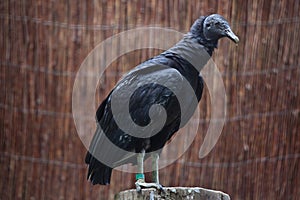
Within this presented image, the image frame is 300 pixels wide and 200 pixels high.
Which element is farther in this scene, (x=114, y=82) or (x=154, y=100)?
(x=114, y=82)

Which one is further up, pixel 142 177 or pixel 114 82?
pixel 114 82

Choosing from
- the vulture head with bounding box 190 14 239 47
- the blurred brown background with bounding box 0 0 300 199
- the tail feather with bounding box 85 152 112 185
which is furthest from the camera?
the blurred brown background with bounding box 0 0 300 199

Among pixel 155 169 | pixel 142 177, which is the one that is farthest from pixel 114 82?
pixel 142 177

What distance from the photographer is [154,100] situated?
2297 millimetres

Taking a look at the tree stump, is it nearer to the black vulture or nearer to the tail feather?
the black vulture

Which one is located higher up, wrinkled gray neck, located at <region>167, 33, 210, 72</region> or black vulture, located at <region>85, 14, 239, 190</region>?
wrinkled gray neck, located at <region>167, 33, 210, 72</region>

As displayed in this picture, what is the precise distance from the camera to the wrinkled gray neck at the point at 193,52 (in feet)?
7.61

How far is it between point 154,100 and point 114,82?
50.5 inches

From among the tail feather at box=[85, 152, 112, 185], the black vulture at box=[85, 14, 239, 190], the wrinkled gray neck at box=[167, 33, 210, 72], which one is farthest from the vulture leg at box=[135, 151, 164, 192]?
the wrinkled gray neck at box=[167, 33, 210, 72]

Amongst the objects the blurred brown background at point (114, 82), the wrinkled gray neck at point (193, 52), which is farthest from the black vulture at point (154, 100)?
the blurred brown background at point (114, 82)

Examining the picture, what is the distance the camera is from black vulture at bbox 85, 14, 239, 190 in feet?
7.54

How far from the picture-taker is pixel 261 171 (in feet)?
12.3

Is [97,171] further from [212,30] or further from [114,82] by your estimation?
[114,82]

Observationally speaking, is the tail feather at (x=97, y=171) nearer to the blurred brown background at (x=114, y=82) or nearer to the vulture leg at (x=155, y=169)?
the vulture leg at (x=155, y=169)
